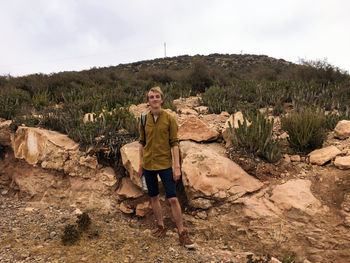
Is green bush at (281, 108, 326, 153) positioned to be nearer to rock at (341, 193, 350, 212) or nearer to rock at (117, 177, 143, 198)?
rock at (341, 193, 350, 212)

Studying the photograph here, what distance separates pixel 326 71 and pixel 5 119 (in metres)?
10.1

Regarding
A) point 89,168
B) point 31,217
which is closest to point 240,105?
point 89,168

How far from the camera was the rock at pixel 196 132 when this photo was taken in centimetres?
430

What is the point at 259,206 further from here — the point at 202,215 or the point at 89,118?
the point at 89,118

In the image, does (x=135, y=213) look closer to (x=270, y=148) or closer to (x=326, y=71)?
(x=270, y=148)

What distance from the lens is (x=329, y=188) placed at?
316cm

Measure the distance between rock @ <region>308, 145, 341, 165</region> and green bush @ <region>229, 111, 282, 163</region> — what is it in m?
0.48

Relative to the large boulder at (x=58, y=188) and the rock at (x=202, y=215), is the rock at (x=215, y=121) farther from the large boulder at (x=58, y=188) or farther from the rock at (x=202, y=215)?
the large boulder at (x=58, y=188)

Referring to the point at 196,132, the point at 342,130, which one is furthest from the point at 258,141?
the point at 342,130

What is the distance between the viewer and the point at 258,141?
369 centimetres

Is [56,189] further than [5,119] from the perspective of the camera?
No

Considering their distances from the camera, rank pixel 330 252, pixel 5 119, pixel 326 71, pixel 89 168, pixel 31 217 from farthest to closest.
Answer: pixel 326 71, pixel 5 119, pixel 89 168, pixel 31 217, pixel 330 252

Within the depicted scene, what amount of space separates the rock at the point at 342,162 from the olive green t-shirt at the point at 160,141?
2384 millimetres

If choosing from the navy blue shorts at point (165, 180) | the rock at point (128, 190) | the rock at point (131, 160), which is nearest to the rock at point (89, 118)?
the rock at point (131, 160)
